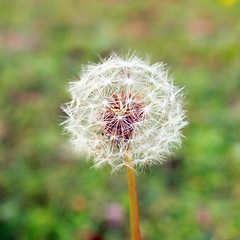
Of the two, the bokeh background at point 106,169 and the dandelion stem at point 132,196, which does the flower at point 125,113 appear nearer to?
the dandelion stem at point 132,196

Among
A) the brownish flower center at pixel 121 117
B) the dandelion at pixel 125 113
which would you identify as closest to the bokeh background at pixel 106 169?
→ the dandelion at pixel 125 113

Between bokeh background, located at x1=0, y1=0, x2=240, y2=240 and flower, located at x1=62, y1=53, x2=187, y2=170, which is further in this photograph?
bokeh background, located at x1=0, y1=0, x2=240, y2=240

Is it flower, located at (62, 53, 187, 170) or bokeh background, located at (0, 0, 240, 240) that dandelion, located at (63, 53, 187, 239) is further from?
bokeh background, located at (0, 0, 240, 240)

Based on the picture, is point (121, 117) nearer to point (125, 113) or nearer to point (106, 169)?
point (125, 113)

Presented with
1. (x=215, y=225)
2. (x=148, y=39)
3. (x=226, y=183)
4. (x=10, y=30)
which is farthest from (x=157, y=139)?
(x=10, y=30)

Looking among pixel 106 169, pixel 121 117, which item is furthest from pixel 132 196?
pixel 106 169

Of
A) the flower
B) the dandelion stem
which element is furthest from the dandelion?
the dandelion stem
